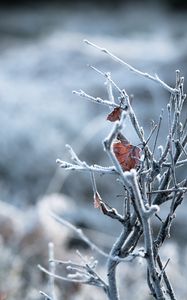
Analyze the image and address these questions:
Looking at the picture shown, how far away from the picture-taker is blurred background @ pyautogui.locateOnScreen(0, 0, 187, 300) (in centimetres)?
338

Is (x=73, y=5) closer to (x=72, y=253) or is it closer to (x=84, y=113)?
(x=84, y=113)

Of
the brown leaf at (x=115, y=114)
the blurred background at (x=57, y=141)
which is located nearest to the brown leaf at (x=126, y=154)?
the brown leaf at (x=115, y=114)

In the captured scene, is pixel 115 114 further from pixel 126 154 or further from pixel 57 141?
pixel 57 141

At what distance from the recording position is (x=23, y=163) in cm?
530

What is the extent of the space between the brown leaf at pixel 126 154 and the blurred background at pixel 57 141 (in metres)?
1.62

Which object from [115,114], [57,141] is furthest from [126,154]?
[57,141]

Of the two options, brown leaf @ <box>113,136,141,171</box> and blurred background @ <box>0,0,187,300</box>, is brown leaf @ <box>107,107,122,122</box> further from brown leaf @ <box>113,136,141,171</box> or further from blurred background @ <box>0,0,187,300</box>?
blurred background @ <box>0,0,187,300</box>

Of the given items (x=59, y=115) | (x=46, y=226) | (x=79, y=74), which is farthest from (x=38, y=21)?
(x=46, y=226)

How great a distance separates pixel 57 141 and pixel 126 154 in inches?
163

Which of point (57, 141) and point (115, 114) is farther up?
point (57, 141)

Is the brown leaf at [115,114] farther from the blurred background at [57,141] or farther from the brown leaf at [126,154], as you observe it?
the blurred background at [57,141]

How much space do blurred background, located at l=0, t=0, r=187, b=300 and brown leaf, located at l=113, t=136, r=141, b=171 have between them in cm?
162

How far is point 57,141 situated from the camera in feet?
17.6

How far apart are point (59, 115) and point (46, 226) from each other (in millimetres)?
2200
